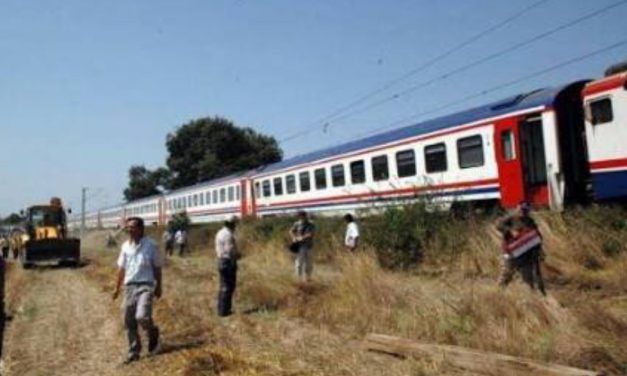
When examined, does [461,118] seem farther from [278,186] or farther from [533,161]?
[278,186]

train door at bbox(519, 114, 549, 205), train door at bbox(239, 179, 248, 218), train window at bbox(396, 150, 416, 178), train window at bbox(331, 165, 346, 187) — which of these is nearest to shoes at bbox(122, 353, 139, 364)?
train door at bbox(519, 114, 549, 205)

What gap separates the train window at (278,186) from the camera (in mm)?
33531

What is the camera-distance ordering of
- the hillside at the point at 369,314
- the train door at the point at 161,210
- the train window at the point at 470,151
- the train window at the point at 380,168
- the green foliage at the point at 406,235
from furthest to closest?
the train door at the point at 161,210 → the train window at the point at 380,168 → the train window at the point at 470,151 → the green foliage at the point at 406,235 → the hillside at the point at 369,314

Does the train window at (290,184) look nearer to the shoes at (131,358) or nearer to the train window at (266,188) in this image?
the train window at (266,188)

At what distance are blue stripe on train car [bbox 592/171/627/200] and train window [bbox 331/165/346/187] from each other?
1132cm

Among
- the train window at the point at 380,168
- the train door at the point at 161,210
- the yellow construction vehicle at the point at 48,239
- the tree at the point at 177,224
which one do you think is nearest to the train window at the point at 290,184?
the train window at the point at 380,168

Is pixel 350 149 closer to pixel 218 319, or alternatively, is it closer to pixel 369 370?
pixel 218 319

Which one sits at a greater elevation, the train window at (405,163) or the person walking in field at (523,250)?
the train window at (405,163)

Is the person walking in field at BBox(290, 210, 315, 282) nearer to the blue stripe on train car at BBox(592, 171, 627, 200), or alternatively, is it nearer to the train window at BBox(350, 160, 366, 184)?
the blue stripe on train car at BBox(592, 171, 627, 200)

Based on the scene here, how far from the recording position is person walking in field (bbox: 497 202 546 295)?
40.5 feet

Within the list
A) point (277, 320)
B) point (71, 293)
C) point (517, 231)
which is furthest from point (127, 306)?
point (71, 293)

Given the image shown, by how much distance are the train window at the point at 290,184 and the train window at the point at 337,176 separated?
172 inches

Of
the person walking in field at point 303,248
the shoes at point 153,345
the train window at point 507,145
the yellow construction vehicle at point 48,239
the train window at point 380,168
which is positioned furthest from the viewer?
the yellow construction vehicle at point 48,239

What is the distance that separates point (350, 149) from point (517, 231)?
45.9 feet
